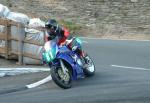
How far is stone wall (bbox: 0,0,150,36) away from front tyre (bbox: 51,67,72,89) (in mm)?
18278

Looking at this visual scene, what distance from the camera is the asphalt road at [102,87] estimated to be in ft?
40.0

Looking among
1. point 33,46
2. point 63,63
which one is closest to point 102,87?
point 63,63

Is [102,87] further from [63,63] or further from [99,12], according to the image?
[99,12]

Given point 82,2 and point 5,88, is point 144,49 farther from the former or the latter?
point 82,2

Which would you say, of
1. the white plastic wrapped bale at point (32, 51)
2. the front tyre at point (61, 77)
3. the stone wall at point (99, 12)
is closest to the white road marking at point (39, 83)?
the front tyre at point (61, 77)

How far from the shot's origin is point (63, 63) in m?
14.0

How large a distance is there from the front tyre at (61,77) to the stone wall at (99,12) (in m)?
18.3

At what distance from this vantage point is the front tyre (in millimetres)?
13492

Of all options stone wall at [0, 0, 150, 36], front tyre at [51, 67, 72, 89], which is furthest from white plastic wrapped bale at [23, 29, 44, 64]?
stone wall at [0, 0, 150, 36]

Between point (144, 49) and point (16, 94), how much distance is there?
10771 millimetres

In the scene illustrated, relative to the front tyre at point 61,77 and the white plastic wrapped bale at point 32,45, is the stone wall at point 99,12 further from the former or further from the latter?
the front tyre at point 61,77

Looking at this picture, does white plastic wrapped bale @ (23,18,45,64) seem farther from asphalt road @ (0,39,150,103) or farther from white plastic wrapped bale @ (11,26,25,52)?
asphalt road @ (0,39,150,103)

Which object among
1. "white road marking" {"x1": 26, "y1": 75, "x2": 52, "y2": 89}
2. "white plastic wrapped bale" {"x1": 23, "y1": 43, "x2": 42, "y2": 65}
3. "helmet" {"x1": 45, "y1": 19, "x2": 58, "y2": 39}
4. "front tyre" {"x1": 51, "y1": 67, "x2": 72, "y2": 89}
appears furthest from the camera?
"white plastic wrapped bale" {"x1": 23, "y1": 43, "x2": 42, "y2": 65}

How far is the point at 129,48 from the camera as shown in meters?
23.6
